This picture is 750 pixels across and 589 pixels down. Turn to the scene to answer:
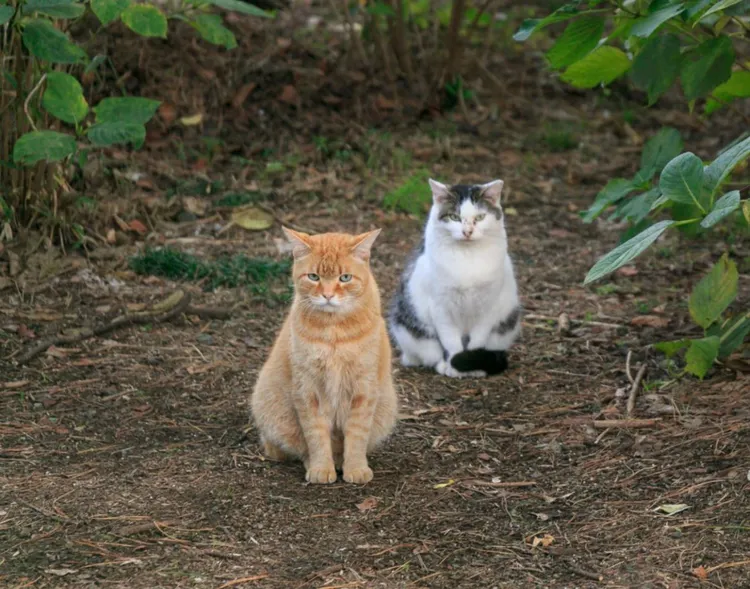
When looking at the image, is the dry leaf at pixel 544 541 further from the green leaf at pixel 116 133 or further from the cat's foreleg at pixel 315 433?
the green leaf at pixel 116 133

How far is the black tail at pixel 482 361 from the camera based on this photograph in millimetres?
5199

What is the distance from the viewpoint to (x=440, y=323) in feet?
17.8

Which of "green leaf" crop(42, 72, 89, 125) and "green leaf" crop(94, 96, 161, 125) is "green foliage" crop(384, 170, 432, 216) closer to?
"green leaf" crop(94, 96, 161, 125)

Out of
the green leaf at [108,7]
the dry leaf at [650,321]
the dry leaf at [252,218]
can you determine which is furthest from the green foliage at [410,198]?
the green leaf at [108,7]

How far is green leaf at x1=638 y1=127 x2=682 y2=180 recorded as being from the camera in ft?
15.5

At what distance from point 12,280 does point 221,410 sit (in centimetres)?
167

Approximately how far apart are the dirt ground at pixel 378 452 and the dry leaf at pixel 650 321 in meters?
0.02

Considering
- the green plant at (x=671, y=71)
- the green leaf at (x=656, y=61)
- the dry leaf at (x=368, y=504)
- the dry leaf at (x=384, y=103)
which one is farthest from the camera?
the dry leaf at (x=384, y=103)

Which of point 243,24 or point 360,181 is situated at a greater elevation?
point 243,24

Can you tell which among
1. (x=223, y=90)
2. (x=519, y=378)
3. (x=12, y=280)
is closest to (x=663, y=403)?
(x=519, y=378)

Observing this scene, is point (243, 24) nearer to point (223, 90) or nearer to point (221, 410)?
point (223, 90)

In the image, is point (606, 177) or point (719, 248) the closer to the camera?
point (719, 248)

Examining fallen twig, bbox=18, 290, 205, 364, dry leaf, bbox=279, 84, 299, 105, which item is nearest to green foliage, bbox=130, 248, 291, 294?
fallen twig, bbox=18, 290, 205, 364

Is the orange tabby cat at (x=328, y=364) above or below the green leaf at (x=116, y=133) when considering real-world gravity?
below
